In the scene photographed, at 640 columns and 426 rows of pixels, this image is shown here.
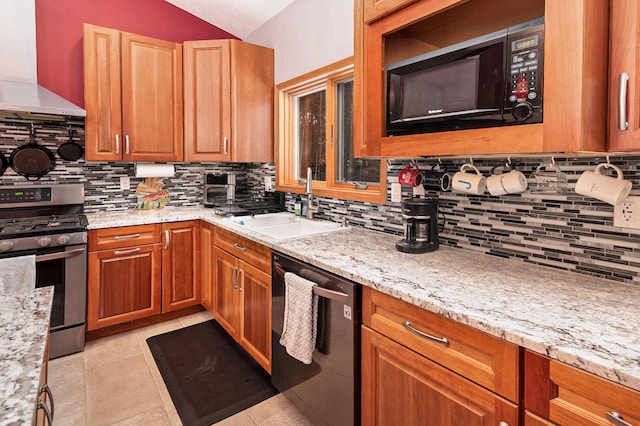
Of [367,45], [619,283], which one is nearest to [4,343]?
[367,45]

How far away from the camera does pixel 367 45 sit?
5.57ft

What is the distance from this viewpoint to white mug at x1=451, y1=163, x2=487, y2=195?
1577 millimetres

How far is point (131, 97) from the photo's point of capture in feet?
9.41

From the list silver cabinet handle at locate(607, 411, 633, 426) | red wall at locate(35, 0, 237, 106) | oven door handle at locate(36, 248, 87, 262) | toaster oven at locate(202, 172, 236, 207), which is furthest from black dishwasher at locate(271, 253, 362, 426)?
red wall at locate(35, 0, 237, 106)

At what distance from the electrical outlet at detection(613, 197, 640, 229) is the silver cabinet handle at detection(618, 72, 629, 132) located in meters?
0.37

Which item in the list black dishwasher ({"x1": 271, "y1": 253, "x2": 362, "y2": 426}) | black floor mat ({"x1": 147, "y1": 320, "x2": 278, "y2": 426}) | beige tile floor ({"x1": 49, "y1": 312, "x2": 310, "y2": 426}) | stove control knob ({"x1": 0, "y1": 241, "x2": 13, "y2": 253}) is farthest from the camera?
stove control knob ({"x1": 0, "y1": 241, "x2": 13, "y2": 253})

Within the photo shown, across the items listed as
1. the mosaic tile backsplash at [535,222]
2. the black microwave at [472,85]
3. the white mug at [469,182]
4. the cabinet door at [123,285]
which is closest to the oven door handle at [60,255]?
the cabinet door at [123,285]

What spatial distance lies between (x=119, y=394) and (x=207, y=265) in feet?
3.61

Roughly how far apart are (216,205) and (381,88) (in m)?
2.23

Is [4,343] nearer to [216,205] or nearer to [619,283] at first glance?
[619,283]

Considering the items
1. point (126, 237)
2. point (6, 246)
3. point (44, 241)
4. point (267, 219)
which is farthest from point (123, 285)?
point (267, 219)

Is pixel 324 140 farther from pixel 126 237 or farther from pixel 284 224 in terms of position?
pixel 126 237

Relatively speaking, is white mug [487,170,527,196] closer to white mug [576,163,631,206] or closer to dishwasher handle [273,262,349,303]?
white mug [576,163,631,206]

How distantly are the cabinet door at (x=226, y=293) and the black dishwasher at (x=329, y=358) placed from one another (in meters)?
0.65
